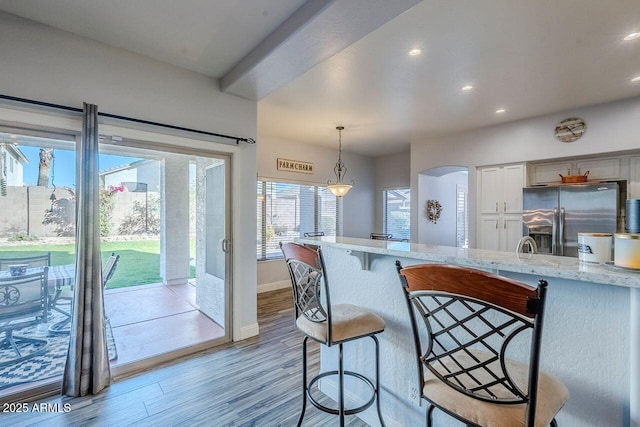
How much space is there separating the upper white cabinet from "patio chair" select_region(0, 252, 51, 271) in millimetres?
6266

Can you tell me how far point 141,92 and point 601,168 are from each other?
5.89m

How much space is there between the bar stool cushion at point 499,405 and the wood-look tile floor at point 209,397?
45.8 inches

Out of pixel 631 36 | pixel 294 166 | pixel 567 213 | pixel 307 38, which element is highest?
pixel 631 36

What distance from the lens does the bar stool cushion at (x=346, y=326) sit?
5.34 feet

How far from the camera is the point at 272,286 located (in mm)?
5574

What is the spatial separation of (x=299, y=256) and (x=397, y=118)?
3.62 metres

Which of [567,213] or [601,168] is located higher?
[601,168]

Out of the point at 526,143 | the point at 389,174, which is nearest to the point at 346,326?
the point at 526,143

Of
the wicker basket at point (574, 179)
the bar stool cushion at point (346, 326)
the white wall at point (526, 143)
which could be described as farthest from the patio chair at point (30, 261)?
the wicker basket at point (574, 179)

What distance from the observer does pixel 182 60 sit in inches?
108

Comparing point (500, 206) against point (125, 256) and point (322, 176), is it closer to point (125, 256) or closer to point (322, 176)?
point (322, 176)

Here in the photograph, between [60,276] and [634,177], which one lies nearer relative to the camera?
[60,276]

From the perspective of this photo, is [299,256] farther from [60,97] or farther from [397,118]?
[397,118]

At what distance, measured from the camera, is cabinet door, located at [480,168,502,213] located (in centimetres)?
484
